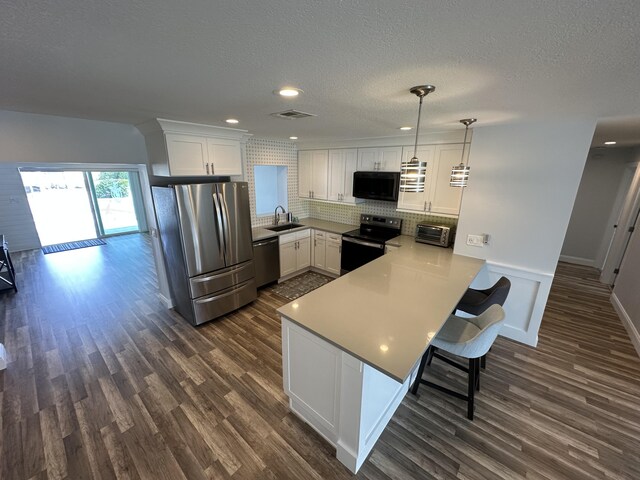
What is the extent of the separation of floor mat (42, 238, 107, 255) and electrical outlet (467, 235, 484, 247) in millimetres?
8390

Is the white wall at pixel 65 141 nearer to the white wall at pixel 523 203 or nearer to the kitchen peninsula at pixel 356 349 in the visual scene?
the kitchen peninsula at pixel 356 349

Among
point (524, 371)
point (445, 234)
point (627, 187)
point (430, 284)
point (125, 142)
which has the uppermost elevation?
point (125, 142)

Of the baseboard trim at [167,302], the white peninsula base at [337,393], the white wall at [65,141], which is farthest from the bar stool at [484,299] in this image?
the white wall at [65,141]

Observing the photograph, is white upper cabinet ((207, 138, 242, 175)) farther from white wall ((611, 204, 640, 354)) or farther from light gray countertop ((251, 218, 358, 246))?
white wall ((611, 204, 640, 354))

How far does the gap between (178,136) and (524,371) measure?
4494 millimetres

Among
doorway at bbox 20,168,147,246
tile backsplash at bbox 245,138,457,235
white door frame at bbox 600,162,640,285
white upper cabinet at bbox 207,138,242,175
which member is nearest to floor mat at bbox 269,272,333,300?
tile backsplash at bbox 245,138,457,235

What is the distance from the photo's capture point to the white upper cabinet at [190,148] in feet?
9.11

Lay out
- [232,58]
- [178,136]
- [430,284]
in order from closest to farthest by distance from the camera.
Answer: [232,58], [430,284], [178,136]

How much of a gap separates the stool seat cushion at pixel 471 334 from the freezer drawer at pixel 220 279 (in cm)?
256

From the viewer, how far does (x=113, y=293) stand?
405cm

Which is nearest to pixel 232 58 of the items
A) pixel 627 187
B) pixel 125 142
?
pixel 125 142

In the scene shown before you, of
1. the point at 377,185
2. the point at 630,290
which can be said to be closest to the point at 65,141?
the point at 377,185

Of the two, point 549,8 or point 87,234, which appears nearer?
point 549,8

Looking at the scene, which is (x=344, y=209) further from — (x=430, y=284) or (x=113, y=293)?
(x=113, y=293)
